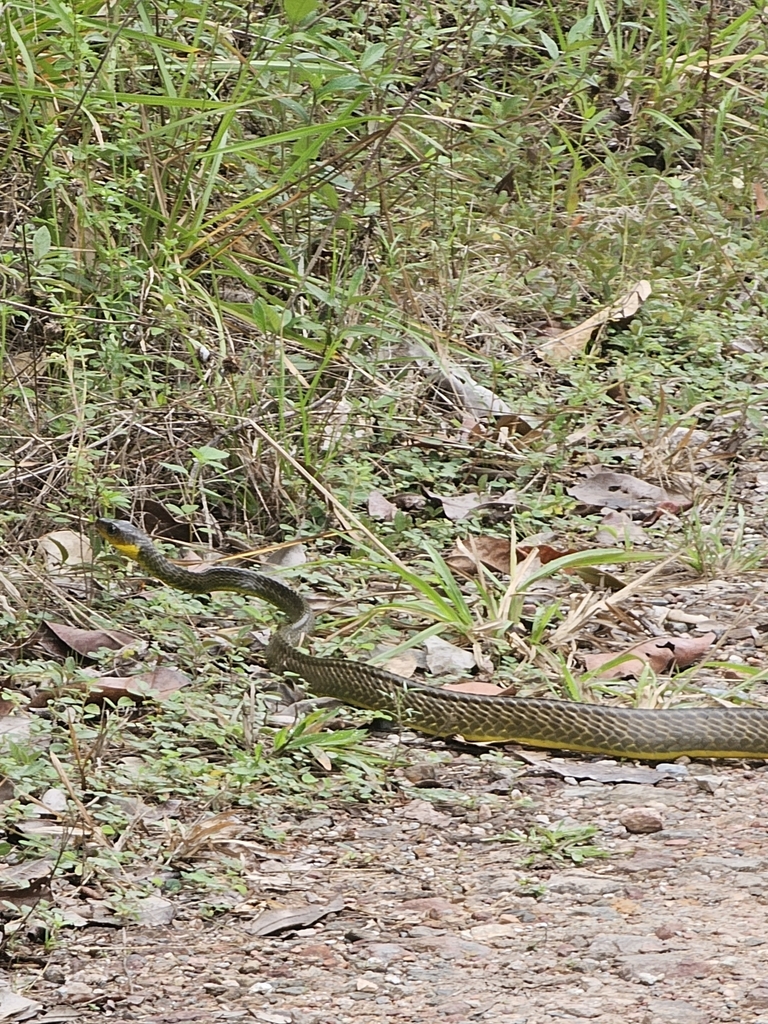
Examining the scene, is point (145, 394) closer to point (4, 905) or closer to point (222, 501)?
point (222, 501)

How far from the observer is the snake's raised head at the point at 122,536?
4.57 metres

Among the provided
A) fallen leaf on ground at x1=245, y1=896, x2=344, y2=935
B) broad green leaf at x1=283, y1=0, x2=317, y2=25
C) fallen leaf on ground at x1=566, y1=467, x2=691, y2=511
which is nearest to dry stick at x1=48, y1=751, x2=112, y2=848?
fallen leaf on ground at x1=245, y1=896, x2=344, y2=935

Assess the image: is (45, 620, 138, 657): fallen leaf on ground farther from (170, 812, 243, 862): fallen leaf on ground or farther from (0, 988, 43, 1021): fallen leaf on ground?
(0, 988, 43, 1021): fallen leaf on ground

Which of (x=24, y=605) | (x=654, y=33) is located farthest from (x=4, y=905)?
(x=654, y=33)

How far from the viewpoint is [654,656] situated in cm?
446

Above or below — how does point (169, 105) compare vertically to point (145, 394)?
above

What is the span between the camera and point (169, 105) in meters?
5.47

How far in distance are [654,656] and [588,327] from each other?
7.54ft

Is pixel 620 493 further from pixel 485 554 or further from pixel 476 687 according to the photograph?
pixel 476 687

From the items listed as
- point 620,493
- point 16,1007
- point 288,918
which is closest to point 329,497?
point 620,493

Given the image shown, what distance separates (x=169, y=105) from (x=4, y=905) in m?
3.30

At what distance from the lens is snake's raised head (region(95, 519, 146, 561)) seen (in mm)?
4566

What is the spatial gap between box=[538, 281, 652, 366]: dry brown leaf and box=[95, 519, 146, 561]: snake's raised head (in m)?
2.28

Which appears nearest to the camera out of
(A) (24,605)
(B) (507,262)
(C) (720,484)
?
(A) (24,605)
